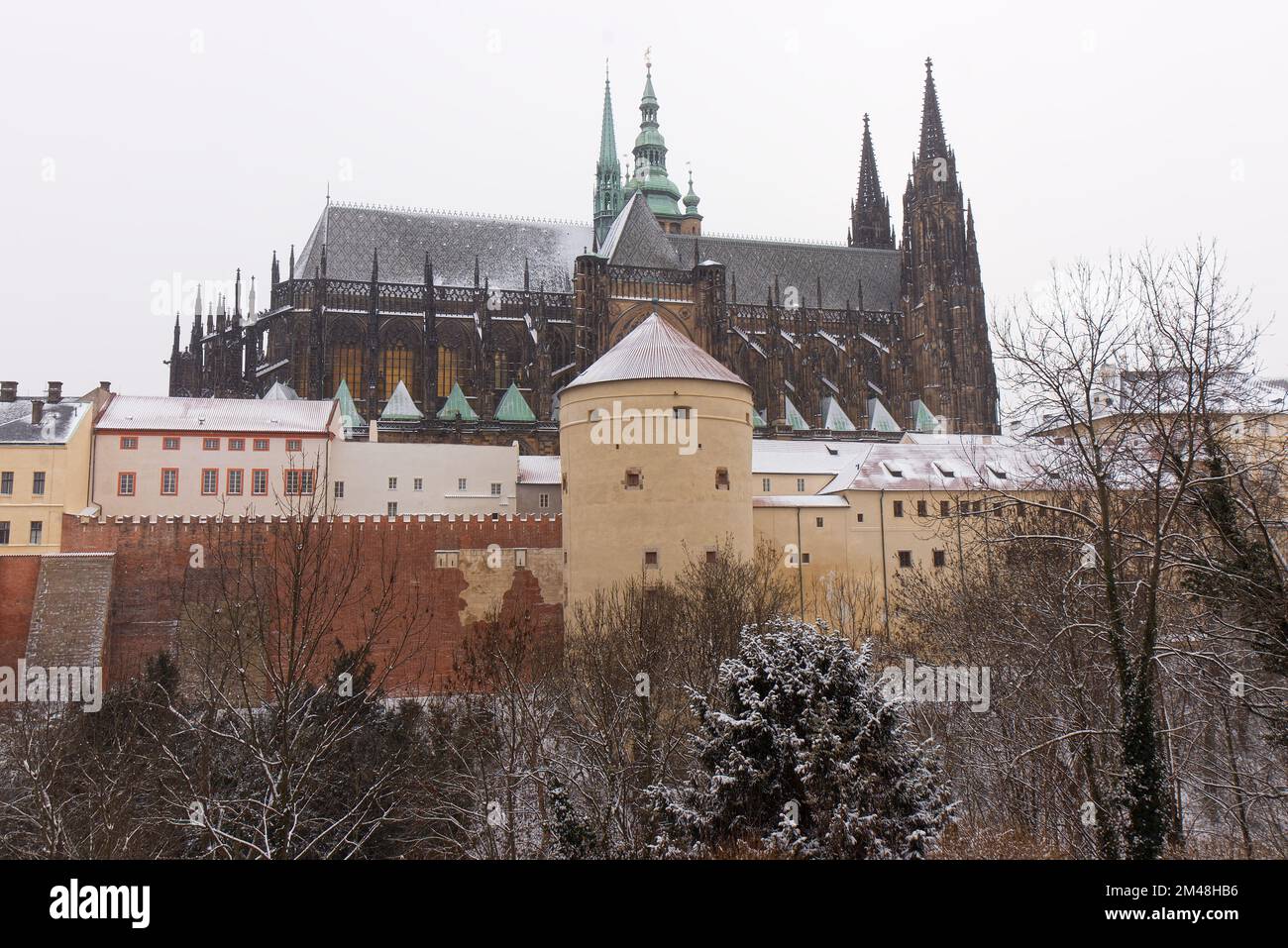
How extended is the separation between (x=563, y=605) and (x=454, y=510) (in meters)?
9.78

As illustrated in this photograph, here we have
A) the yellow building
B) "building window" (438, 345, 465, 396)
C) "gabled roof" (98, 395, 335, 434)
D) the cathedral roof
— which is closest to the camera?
the yellow building

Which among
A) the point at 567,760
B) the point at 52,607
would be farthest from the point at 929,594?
the point at 52,607

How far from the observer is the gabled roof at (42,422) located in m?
36.8

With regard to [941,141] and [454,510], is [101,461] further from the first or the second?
[941,141]

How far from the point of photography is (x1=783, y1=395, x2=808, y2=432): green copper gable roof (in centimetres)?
5853

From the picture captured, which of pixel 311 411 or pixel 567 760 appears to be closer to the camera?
pixel 567 760

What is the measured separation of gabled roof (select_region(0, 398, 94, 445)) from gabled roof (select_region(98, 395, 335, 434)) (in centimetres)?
108

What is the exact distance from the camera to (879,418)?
65625 mm

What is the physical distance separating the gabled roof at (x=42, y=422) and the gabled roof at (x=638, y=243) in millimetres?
30706

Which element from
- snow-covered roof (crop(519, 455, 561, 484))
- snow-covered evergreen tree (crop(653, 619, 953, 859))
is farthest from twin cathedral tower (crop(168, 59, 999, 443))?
snow-covered evergreen tree (crop(653, 619, 953, 859))

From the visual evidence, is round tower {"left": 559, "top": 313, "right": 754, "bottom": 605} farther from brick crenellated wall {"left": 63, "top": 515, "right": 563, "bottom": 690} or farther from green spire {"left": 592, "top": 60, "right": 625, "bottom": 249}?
green spire {"left": 592, "top": 60, "right": 625, "bottom": 249}

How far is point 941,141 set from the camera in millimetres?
75312
